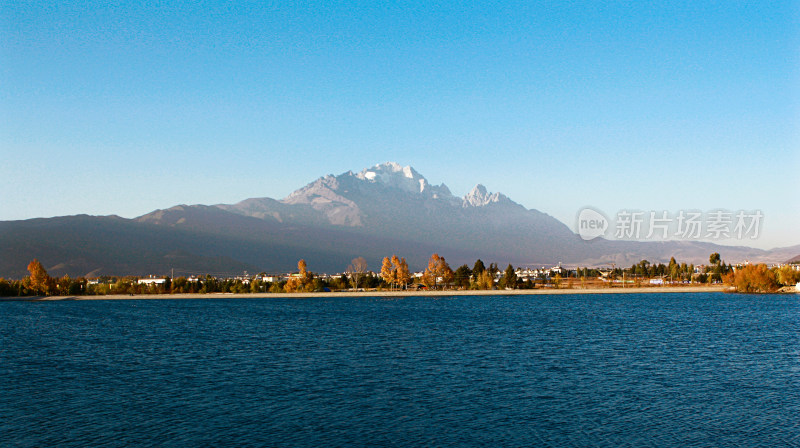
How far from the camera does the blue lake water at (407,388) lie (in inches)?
1205

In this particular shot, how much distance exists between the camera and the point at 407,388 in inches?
1629

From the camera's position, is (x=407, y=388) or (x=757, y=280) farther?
(x=757, y=280)

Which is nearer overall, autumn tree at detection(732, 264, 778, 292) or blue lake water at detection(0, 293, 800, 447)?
blue lake water at detection(0, 293, 800, 447)

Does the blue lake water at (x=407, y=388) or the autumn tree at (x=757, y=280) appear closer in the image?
the blue lake water at (x=407, y=388)

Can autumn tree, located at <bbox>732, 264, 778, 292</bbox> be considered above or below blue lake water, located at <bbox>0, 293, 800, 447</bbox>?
above

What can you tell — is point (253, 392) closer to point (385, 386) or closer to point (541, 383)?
point (385, 386)

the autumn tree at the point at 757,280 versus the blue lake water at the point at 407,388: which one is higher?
the autumn tree at the point at 757,280

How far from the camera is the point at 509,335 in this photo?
7294 centimetres

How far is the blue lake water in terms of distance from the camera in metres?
30.6

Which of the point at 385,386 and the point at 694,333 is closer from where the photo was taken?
A: the point at 385,386

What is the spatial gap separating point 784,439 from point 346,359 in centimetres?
3357

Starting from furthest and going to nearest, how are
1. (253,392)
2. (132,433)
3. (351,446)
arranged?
(253,392) < (132,433) < (351,446)

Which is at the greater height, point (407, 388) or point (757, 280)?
point (757, 280)

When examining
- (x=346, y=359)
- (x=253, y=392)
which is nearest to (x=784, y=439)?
(x=253, y=392)
